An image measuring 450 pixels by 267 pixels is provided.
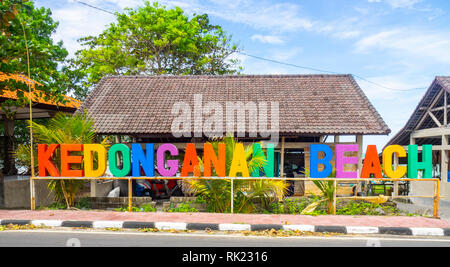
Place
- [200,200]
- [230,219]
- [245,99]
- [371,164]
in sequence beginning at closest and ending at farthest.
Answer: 1. [230,219]
2. [371,164]
3. [200,200]
4. [245,99]

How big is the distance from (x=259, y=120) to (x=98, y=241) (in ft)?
23.9

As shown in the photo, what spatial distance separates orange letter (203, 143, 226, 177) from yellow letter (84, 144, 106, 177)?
8.93 feet

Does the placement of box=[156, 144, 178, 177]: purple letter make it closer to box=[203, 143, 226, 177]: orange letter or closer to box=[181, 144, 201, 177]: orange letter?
box=[181, 144, 201, 177]: orange letter

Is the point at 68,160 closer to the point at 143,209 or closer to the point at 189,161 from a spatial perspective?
the point at 143,209

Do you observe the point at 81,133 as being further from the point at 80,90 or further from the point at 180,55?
the point at 80,90

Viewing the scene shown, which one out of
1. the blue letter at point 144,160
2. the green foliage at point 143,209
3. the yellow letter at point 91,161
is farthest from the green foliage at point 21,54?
the green foliage at point 143,209

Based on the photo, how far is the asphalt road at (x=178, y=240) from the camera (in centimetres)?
543

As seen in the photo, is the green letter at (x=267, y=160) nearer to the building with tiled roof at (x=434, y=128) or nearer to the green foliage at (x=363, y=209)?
the green foliage at (x=363, y=209)

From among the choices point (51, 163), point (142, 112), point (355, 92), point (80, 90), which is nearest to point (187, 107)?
point (142, 112)

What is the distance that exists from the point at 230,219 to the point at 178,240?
168cm

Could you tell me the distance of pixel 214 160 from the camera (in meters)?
8.06

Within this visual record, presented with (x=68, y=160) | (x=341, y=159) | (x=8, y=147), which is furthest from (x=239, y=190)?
(x=8, y=147)

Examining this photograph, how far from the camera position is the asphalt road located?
5432 mm

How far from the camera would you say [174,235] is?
6.09 meters
